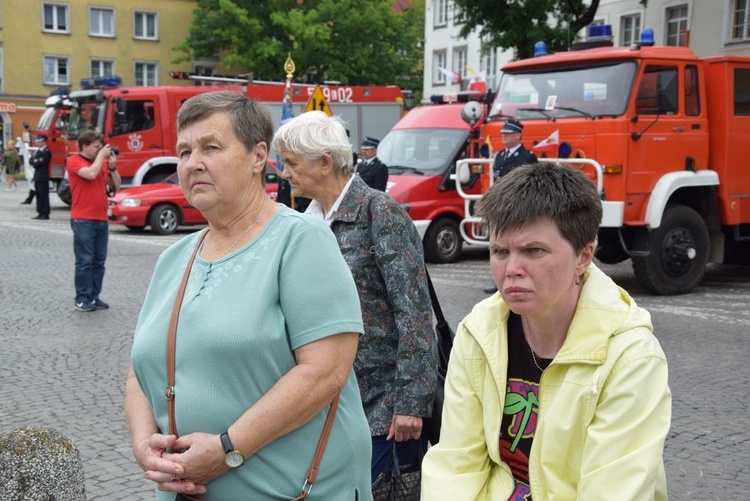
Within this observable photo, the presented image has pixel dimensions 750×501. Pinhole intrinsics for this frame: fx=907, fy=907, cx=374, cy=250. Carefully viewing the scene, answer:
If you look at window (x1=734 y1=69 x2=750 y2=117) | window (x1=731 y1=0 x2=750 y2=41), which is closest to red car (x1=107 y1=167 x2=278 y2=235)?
window (x1=734 y1=69 x2=750 y2=117)

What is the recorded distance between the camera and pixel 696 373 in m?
7.20

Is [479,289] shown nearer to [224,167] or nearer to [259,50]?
[224,167]

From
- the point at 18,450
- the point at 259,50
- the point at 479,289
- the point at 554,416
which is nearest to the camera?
the point at 554,416

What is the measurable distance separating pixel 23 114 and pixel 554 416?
54.5m

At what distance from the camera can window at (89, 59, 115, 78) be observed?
5388 cm

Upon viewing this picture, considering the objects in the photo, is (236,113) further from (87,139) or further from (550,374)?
(87,139)

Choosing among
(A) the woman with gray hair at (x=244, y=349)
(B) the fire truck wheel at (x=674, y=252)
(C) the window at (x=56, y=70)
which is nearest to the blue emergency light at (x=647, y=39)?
(B) the fire truck wheel at (x=674, y=252)

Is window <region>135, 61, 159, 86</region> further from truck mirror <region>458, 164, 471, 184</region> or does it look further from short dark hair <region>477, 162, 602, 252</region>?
short dark hair <region>477, 162, 602, 252</region>

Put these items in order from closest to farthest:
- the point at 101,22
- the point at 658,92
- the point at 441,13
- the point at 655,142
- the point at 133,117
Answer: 1. the point at 655,142
2. the point at 658,92
3. the point at 133,117
4. the point at 441,13
5. the point at 101,22

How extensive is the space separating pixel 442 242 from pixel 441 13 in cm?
3448

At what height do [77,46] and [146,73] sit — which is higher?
[77,46]

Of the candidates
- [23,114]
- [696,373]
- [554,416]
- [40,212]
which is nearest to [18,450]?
[554,416]

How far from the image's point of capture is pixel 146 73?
55469mm

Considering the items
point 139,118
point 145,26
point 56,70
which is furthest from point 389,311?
point 145,26
